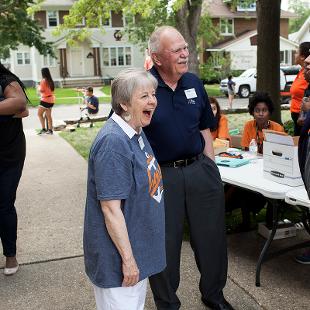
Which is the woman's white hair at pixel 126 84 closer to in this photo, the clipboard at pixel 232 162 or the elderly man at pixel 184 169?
the elderly man at pixel 184 169

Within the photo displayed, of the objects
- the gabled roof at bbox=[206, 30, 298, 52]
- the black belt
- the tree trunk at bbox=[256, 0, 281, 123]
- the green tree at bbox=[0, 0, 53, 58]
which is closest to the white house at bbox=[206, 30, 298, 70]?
the gabled roof at bbox=[206, 30, 298, 52]

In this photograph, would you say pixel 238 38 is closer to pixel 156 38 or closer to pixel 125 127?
pixel 156 38

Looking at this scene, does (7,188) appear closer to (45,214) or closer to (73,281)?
(73,281)

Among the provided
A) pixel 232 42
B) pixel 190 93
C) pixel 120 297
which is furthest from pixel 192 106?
pixel 232 42

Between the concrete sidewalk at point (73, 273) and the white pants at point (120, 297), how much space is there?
47.1 inches

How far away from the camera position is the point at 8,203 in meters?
3.93

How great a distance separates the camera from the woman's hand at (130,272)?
223 cm

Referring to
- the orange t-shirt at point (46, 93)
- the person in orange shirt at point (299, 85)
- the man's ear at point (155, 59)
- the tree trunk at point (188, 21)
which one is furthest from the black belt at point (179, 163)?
the tree trunk at point (188, 21)

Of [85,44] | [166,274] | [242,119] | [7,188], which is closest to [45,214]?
[7,188]

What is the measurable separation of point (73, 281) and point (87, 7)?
7.64 meters

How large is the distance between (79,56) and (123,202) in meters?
41.3

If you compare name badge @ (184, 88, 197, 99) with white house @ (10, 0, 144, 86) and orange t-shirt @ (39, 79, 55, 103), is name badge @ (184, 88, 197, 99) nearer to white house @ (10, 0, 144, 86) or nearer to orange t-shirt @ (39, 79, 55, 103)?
orange t-shirt @ (39, 79, 55, 103)

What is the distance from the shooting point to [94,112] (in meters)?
14.7

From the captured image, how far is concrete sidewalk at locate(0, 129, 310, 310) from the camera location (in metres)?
3.55
